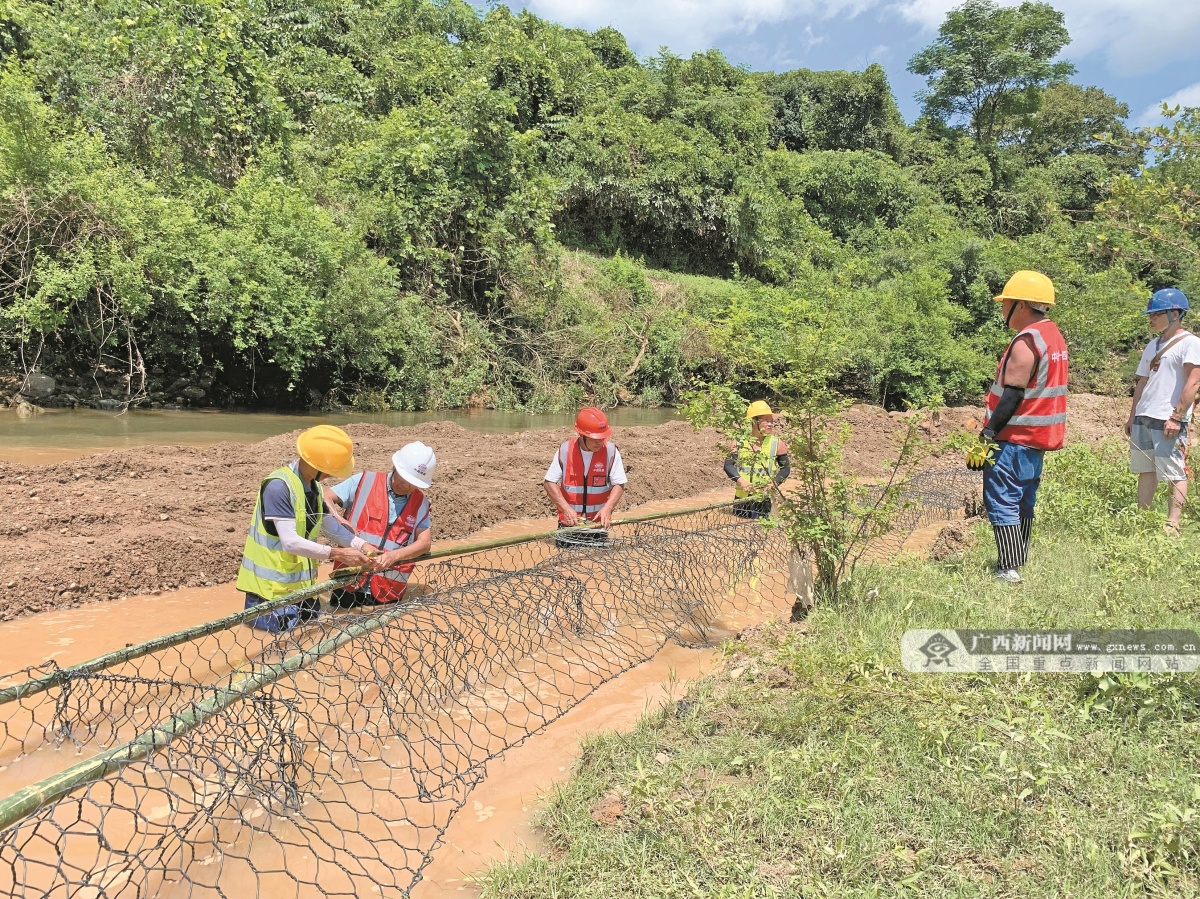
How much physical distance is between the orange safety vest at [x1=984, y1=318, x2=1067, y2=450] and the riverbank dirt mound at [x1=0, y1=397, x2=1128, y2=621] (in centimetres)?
32

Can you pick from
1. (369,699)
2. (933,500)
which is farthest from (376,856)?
(933,500)

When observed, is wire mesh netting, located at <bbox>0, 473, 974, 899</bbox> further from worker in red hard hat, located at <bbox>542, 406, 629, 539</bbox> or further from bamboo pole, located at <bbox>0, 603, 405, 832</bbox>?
worker in red hard hat, located at <bbox>542, 406, 629, 539</bbox>

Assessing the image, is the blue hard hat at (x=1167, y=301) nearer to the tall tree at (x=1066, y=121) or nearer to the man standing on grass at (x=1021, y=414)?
the man standing on grass at (x=1021, y=414)

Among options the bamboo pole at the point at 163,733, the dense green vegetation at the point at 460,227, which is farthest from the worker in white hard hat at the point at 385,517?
the dense green vegetation at the point at 460,227

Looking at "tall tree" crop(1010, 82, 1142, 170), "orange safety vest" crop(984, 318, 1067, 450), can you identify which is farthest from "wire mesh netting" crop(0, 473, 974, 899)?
"tall tree" crop(1010, 82, 1142, 170)

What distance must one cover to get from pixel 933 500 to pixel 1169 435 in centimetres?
287

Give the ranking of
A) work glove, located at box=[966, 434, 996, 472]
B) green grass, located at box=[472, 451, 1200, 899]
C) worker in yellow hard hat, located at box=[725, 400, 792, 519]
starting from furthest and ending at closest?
worker in yellow hard hat, located at box=[725, 400, 792, 519]
work glove, located at box=[966, 434, 996, 472]
green grass, located at box=[472, 451, 1200, 899]

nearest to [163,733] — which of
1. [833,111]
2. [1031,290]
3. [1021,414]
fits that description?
[1021,414]

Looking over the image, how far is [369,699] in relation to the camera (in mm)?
3852

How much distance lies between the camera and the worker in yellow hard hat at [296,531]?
392 cm

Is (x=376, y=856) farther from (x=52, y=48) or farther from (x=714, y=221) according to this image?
(x=714, y=221)

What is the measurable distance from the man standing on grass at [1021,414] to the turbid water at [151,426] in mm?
8681

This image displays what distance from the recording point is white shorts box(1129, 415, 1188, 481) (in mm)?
5195

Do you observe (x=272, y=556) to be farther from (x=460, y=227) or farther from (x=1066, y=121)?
(x=1066, y=121)
